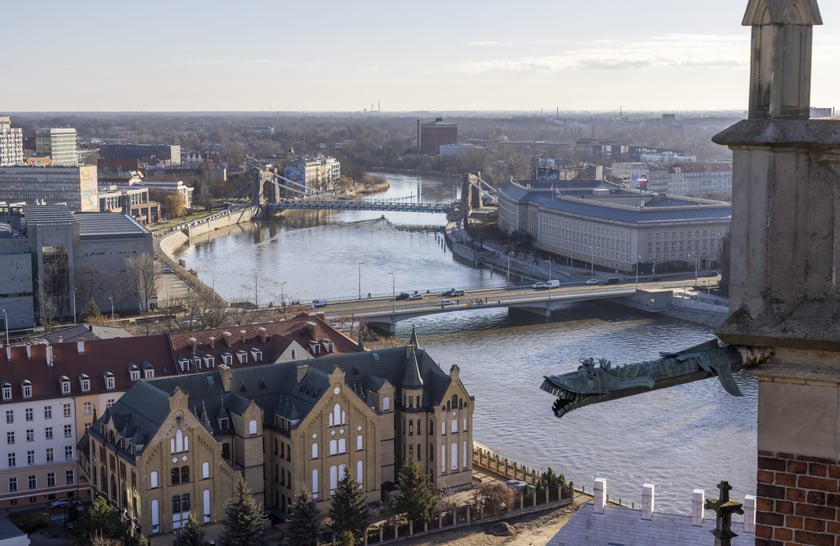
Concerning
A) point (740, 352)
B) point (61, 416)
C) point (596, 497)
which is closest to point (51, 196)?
point (61, 416)

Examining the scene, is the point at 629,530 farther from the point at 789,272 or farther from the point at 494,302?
the point at 494,302

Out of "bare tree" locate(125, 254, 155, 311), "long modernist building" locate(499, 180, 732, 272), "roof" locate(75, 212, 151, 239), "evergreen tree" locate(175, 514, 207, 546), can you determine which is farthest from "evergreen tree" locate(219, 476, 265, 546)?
"long modernist building" locate(499, 180, 732, 272)

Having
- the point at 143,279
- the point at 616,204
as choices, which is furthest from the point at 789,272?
the point at 616,204

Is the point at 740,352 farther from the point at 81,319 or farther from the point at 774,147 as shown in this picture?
the point at 81,319

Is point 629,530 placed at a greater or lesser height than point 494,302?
greater

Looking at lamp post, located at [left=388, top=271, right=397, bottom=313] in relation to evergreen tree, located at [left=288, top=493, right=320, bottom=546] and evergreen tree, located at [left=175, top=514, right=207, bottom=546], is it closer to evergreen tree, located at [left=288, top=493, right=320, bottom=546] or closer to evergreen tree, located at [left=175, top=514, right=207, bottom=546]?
evergreen tree, located at [left=288, top=493, right=320, bottom=546]

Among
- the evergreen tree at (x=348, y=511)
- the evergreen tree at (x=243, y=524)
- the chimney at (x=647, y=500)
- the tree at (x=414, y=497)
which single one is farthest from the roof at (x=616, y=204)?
the chimney at (x=647, y=500)
